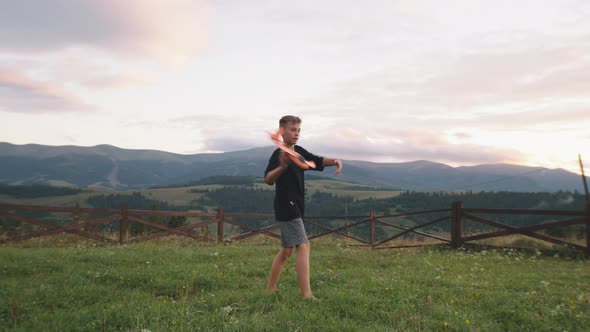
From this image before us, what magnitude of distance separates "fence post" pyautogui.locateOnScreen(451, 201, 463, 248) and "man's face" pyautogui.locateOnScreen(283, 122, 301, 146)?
12.2m

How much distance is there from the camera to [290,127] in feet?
18.4

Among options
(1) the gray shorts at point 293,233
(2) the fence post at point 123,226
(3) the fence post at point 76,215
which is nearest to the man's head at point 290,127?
(1) the gray shorts at point 293,233

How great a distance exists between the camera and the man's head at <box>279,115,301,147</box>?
561cm

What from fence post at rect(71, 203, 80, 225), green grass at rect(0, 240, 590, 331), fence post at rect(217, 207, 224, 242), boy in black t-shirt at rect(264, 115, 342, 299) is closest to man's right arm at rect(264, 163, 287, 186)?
boy in black t-shirt at rect(264, 115, 342, 299)

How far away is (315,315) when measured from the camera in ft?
15.8

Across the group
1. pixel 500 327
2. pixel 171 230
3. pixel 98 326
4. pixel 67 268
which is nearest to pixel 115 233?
pixel 171 230

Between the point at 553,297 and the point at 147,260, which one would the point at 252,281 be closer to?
the point at 147,260

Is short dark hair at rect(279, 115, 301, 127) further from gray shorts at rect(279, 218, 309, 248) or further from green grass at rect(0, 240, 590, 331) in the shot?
green grass at rect(0, 240, 590, 331)

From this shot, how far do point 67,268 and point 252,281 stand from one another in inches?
189

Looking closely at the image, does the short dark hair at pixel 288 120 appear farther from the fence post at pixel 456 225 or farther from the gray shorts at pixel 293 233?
the fence post at pixel 456 225

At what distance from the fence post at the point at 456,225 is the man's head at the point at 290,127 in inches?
482

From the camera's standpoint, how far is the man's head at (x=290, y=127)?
18.4ft

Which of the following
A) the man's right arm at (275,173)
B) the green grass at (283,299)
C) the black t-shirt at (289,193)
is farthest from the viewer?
the black t-shirt at (289,193)

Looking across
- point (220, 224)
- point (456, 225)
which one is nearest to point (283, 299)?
point (456, 225)
